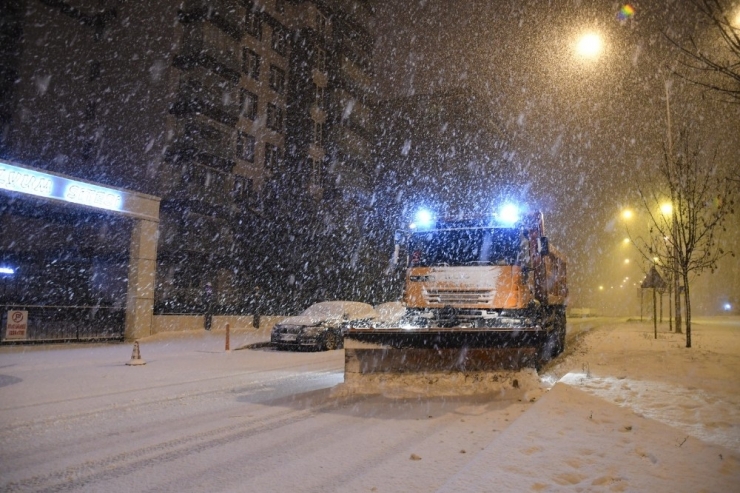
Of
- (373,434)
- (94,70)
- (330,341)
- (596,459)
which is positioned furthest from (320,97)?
(596,459)

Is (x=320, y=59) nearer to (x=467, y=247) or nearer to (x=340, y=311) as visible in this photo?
(x=340, y=311)

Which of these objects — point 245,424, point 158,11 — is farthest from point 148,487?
point 158,11

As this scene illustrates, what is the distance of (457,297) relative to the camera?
1010 cm

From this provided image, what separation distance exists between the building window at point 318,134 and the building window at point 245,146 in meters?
4.72

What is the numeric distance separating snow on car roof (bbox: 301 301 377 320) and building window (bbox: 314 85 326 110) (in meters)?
21.4

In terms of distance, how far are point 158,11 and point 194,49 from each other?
2.91 metres

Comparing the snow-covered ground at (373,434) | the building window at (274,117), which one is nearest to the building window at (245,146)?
the building window at (274,117)

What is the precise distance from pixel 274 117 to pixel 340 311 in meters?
21.0

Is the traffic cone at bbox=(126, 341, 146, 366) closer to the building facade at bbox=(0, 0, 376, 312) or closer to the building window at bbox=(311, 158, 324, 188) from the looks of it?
the building facade at bbox=(0, 0, 376, 312)

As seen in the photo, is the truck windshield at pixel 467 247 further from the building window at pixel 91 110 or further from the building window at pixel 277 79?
the building window at pixel 277 79

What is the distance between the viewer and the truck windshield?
404 inches

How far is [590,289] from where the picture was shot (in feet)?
228

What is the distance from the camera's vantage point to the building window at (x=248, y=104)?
32.1 m

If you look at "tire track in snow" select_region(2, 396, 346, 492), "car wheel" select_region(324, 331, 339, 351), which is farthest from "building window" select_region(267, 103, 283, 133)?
"tire track in snow" select_region(2, 396, 346, 492)
